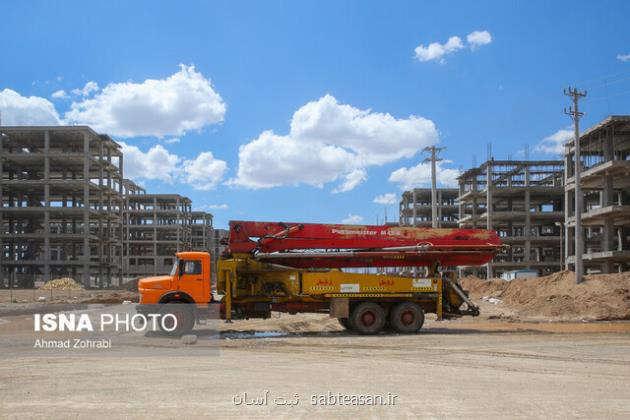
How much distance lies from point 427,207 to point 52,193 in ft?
186

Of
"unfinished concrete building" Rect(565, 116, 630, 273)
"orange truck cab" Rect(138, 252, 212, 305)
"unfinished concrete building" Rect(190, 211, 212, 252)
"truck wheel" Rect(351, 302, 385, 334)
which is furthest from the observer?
"unfinished concrete building" Rect(190, 211, 212, 252)

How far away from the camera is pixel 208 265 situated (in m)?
18.7

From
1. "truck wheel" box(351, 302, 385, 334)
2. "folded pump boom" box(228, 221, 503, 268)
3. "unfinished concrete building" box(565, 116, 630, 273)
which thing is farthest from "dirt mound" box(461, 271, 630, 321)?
"unfinished concrete building" box(565, 116, 630, 273)

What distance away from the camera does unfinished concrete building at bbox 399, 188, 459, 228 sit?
335 ft

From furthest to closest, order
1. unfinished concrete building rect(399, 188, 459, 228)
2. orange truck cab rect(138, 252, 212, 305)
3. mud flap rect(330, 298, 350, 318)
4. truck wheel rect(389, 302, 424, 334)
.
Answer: unfinished concrete building rect(399, 188, 459, 228) < truck wheel rect(389, 302, 424, 334) < mud flap rect(330, 298, 350, 318) < orange truck cab rect(138, 252, 212, 305)

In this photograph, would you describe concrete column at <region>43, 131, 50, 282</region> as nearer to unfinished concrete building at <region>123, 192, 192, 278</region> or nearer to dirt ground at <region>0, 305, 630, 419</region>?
unfinished concrete building at <region>123, 192, 192, 278</region>

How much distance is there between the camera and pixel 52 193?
7825 centimetres

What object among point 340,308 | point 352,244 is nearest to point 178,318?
point 340,308

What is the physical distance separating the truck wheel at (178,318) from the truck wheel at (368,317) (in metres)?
4.77

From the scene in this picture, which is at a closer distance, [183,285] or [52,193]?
[183,285]

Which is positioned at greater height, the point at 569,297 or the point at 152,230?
the point at 152,230

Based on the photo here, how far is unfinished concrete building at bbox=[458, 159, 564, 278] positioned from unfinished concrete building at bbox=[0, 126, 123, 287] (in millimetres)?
45175

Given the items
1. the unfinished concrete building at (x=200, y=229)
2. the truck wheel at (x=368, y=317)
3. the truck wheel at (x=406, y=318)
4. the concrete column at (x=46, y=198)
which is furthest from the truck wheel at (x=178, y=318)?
the unfinished concrete building at (x=200, y=229)

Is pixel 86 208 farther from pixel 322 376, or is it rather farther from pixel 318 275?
pixel 322 376
